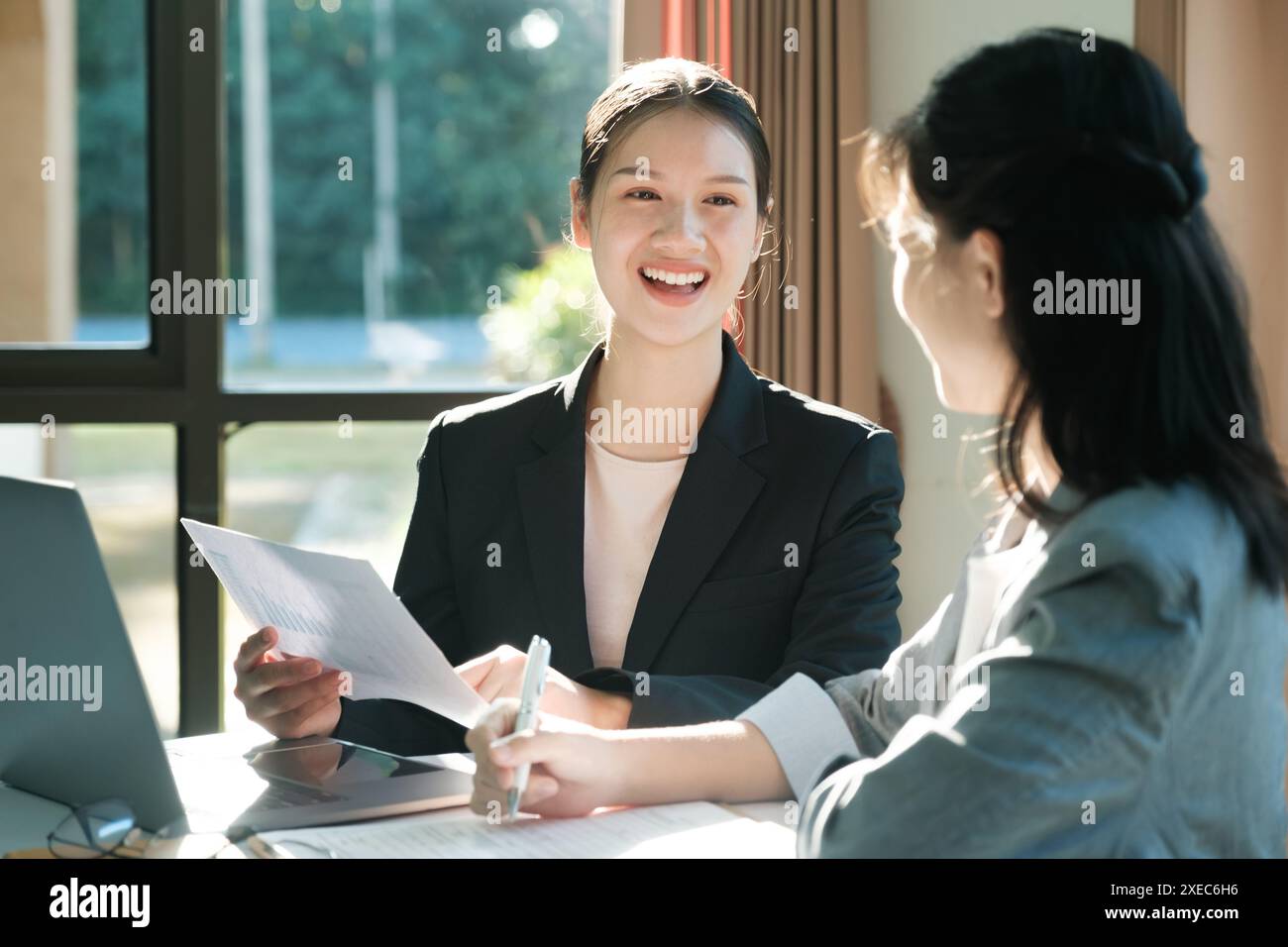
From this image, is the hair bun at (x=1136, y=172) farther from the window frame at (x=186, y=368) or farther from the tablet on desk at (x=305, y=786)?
the window frame at (x=186, y=368)

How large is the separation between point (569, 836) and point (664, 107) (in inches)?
41.2

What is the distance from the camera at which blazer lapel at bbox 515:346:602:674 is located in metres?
1.72

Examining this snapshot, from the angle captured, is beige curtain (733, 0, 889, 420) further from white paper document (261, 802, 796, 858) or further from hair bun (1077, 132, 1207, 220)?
hair bun (1077, 132, 1207, 220)

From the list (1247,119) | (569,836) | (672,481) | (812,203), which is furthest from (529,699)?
(812,203)

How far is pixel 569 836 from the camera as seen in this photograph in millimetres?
1129

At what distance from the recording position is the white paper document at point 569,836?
109cm

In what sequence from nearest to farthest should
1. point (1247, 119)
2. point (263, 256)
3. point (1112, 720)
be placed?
point (1112, 720) < point (1247, 119) < point (263, 256)

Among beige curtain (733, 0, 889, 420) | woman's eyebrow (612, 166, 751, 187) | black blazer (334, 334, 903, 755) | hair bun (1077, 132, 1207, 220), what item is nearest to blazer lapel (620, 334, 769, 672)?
black blazer (334, 334, 903, 755)

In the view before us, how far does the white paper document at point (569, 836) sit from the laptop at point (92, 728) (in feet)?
0.15

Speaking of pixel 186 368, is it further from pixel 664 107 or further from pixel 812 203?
pixel 664 107

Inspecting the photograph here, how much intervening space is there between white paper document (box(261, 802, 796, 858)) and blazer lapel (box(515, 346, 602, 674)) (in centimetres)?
52
